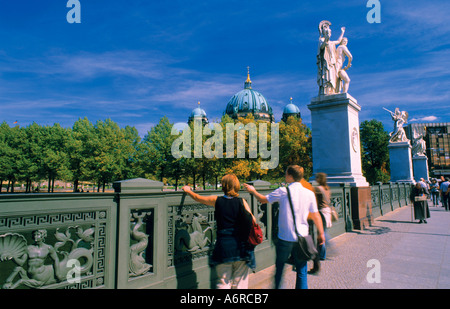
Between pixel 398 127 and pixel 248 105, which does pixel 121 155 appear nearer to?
pixel 398 127

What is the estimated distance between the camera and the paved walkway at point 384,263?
4.70 meters

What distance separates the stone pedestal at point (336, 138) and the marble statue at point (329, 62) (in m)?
0.66

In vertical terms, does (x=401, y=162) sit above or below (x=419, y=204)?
above

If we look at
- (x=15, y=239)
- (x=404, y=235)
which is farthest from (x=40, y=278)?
(x=404, y=235)

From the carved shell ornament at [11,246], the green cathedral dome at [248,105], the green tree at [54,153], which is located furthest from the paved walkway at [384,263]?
the green cathedral dome at [248,105]

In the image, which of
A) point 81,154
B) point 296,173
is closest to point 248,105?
point 81,154

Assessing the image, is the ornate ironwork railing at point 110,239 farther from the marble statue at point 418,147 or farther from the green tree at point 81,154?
the green tree at point 81,154

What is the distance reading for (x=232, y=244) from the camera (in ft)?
10.9

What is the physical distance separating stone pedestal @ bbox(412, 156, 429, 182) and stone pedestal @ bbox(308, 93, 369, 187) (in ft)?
88.3

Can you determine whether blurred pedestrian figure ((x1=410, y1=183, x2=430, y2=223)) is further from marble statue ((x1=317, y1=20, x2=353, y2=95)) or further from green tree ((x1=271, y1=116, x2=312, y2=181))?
green tree ((x1=271, y1=116, x2=312, y2=181))

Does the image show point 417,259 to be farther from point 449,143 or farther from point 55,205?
point 449,143

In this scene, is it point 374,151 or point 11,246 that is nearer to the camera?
point 11,246

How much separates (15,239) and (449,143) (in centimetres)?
11404

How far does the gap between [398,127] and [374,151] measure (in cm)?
2414
